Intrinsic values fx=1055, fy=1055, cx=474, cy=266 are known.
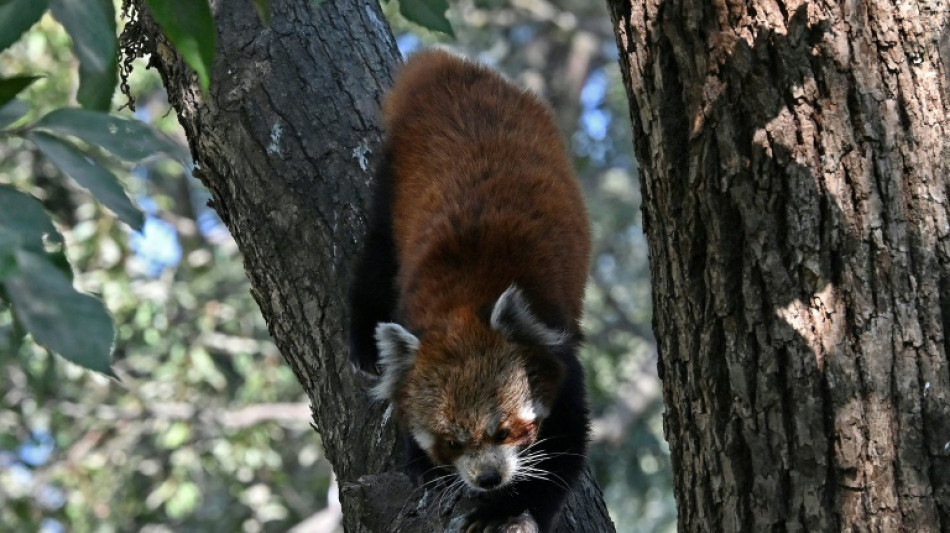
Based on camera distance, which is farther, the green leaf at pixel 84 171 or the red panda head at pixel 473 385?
the red panda head at pixel 473 385

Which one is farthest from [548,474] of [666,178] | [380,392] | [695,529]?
[666,178]

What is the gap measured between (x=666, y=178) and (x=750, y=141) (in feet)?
0.61

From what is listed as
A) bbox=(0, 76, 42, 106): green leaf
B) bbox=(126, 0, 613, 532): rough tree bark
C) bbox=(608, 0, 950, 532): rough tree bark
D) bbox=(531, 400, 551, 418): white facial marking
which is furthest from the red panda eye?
bbox=(0, 76, 42, 106): green leaf

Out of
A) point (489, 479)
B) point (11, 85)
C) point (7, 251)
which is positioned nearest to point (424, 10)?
point (489, 479)

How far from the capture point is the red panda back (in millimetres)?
3199

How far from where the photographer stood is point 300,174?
3211 mm

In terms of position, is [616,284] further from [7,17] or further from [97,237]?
[7,17]

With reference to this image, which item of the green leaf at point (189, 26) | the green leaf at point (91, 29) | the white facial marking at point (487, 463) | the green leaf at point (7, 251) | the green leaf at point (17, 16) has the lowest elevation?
the white facial marking at point (487, 463)

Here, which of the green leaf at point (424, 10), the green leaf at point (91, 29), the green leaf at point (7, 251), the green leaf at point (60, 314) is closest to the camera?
the green leaf at point (7, 251)

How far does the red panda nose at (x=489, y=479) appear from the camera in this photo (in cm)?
296

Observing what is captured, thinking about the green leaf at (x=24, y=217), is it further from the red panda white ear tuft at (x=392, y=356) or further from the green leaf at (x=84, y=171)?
the red panda white ear tuft at (x=392, y=356)

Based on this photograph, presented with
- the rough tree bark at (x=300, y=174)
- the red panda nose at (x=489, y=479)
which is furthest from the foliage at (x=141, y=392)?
the red panda nose at (x=489, y=479)

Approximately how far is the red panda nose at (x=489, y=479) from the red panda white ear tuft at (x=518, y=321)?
1.26ft

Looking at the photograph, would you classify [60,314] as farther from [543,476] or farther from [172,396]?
[172,396]
